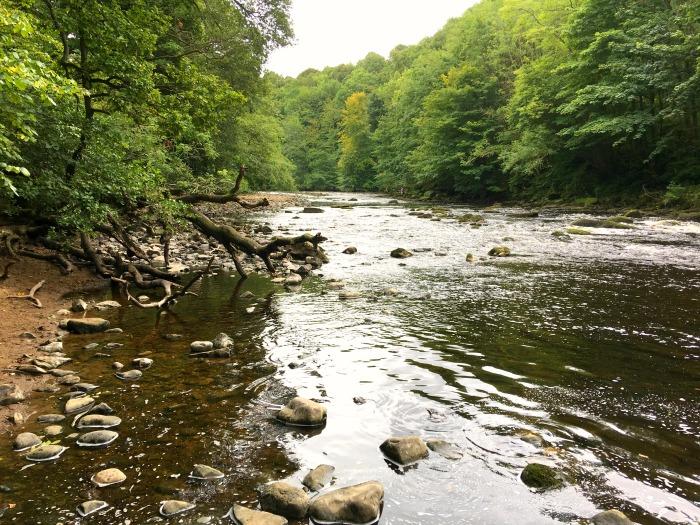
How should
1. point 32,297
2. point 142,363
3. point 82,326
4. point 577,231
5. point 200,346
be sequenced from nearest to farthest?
point 142,363
point 200,346
point 82,326
point 32,297
point 577,231

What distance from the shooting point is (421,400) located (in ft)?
17.0

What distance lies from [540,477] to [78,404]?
177 inches

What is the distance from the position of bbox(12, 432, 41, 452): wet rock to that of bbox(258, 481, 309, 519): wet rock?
2191 mm

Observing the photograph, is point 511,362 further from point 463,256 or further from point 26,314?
point 463,256

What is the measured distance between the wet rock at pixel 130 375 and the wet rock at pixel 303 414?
2041 millimetres

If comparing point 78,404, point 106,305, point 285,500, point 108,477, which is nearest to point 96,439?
point 108,477

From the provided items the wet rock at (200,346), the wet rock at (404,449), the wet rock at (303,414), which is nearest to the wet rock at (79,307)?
the wet rock at (200,346)

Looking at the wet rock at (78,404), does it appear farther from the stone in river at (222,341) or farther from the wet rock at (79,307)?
the wet rock at (79,307)

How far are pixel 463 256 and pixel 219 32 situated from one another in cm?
1668

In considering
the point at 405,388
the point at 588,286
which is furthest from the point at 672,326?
the point at 405,388

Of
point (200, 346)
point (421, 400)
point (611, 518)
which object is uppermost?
point (200, 346)

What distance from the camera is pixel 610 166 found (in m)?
31.8

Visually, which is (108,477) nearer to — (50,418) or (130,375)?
(50,418)

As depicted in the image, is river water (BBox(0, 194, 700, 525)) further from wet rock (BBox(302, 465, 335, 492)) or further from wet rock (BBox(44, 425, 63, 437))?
wet rock (BBox(44, 425, 63, 437))
